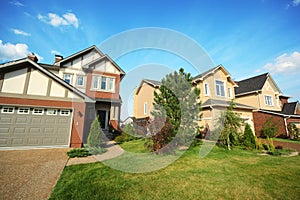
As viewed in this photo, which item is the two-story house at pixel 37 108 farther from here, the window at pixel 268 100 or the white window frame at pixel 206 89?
the window at pixel 268 100

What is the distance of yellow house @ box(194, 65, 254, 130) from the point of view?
1227 centimetres

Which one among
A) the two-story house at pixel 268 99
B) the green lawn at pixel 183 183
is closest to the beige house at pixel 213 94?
the two-story house at pixel 268 99

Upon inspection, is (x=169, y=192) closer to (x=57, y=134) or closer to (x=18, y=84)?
(x=57, y=134)

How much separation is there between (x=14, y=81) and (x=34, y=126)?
297 centimetres

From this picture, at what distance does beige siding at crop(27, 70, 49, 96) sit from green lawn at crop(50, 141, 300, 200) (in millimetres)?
6058

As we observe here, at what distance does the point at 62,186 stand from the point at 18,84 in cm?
799

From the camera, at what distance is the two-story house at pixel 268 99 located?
1499 cm

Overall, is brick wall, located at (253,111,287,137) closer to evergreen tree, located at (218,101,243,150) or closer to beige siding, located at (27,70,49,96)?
evergreen tree, located at (218,101,243,150)

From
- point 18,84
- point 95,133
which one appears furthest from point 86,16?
point 95,133

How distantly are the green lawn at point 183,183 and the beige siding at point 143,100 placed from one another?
12086mm

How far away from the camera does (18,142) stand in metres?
7.81

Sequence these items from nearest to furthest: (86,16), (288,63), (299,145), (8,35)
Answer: (86,16) < (299,145) < (8,35) < (288,63)

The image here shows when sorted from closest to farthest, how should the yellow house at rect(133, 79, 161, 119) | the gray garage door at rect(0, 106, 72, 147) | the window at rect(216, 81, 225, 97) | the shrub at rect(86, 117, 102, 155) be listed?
1. the shrub at rect(86, 117, 102, 155)
2. the gray garage door at rect(0, 106, 72, 147)
3. the window at rect(216, 81, 225, 97)
4. the yellow house at rect(133, 79, 161, 119)

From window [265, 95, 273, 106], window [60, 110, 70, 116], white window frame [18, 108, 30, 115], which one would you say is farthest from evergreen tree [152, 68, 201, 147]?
window [265, 95, 273, 106]
